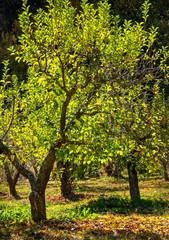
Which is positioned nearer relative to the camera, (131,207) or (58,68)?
(58,68)

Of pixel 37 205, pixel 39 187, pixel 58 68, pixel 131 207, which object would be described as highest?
pixel 58 68

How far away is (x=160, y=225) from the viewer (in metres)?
9.13

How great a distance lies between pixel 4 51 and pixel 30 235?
2865cm

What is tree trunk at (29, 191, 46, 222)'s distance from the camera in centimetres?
919

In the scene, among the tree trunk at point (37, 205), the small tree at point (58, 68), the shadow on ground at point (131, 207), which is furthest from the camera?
the shadow on ground at point (131, 207)

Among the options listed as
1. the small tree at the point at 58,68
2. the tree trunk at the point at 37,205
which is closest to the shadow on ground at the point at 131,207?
the tree trunk at the point at 37,205

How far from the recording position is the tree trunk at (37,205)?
919 centimetres

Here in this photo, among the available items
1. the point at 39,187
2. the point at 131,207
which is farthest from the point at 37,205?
the point at 131,207

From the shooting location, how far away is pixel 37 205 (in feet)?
30.3

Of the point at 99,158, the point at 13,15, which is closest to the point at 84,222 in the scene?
the point at 99,158

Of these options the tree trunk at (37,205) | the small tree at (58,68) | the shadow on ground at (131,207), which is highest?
the small tree at (58,68)

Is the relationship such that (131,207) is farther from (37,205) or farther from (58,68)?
(58,68)

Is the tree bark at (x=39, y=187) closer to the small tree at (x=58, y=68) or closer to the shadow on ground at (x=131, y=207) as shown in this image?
the small tree at (x=58, y=68)

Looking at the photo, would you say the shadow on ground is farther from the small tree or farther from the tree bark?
the small tree
